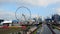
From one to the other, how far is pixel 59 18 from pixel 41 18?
1743 centimetres

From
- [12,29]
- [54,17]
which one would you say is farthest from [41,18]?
[12,29]

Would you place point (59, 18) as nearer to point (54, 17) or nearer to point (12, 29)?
point (54, 17)

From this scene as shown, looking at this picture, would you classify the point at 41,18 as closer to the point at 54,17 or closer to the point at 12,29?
the point at 54,17

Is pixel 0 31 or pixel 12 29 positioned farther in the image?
pixel 12 29

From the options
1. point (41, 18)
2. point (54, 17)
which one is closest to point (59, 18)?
point (54, 17)

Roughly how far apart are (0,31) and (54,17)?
343 ft

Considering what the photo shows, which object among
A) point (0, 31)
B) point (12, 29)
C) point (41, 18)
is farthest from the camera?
point (41, 18)

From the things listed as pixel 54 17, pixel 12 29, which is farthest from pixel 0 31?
pixel 54 17

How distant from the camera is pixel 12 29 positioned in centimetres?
2166

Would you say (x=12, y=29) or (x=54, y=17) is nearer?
(x=12, y=29)

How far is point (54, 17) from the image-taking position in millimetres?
121125

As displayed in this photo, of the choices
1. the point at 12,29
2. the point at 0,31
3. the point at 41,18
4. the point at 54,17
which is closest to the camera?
the point at 0,31

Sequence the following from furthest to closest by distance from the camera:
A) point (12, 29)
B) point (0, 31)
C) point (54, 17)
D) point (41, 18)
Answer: point (41, 18), point (54, 17), point (12, 29), point (0, 31)

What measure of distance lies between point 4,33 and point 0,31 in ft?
2.00
